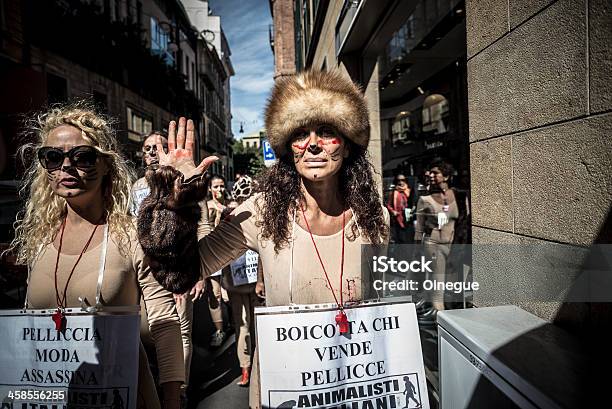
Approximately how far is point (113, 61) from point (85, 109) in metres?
16.5

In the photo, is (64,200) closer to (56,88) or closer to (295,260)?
(295,260)

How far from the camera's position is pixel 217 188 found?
19.3 feet

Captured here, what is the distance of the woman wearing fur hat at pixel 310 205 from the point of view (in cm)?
189

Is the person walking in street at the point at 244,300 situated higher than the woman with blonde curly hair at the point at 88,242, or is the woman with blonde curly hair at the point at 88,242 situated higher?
the woman with blonde curly hair at the point at 88,242

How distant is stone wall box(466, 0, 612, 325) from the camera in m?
1.39

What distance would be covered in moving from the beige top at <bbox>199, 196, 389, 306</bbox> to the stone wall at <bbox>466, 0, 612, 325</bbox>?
0.72m

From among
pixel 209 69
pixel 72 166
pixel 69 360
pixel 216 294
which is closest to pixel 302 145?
pixel 72 166

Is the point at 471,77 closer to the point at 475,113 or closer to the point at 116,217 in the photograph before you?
the point at 475,113

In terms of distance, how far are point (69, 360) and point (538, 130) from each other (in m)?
2.17

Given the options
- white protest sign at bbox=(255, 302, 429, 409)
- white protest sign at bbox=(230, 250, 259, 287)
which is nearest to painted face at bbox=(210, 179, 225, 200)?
white protest sign at bbox=(230, 250, 259, 287)

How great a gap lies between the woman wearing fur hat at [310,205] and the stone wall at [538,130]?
1.98ft

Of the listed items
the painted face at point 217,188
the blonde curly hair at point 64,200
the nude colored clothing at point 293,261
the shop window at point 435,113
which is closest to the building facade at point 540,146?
the nude colored clothing at point 293,261

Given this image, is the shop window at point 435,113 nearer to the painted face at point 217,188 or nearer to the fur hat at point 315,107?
the painted face at point 217,188

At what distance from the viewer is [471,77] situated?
2.29 meters
